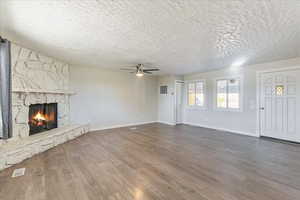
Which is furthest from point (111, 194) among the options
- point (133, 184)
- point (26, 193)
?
point (26, 193)

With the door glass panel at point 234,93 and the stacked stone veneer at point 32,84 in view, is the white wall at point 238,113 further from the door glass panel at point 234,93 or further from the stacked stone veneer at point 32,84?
the stacked stone veneer at point 32,84

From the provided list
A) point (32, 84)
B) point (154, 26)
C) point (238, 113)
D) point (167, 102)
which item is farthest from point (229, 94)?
point (32, 84)

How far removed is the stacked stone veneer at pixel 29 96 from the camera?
3.19 metres

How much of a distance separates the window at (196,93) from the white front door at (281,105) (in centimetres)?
230

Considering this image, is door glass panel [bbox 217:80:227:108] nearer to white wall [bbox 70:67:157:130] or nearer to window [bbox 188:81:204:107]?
window [bbox 188:81:204:107]

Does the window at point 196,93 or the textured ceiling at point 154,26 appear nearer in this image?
the textured ceiling at point 154,26

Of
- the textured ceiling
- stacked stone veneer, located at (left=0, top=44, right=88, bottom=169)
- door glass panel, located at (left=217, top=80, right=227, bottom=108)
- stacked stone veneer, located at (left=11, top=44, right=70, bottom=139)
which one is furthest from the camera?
door glass panel, located at (left=217, top=80, right=227, bottom=108)

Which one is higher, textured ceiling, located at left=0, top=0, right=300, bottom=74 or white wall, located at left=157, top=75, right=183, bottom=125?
textured ceiling, located at left=0, top=0, right=300, bottom=74

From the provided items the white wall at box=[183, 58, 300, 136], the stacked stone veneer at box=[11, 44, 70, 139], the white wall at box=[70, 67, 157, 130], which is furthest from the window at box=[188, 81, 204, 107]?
the stacked stone veneer at box=[11, 44, 70, 139]

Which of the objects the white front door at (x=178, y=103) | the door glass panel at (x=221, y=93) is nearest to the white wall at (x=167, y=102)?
the white front door at (x=178, y=103)

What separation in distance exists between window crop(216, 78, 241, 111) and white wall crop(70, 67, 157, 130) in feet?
10.6

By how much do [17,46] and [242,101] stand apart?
688 cm

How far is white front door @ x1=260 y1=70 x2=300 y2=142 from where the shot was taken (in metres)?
4.38

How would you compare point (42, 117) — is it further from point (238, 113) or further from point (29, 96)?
point (238, 113)
